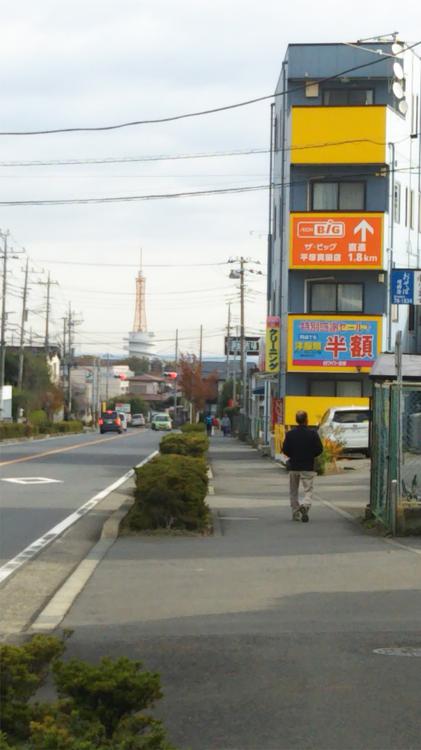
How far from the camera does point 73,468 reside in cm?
3297

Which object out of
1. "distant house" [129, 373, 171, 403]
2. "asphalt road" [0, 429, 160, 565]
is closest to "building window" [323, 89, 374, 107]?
"asphalt road" [0, 429, 160, 565]

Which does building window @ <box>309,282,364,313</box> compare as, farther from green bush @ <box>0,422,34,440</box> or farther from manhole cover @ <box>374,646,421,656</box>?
manhole cover @ <box>374,646,421,656</box>

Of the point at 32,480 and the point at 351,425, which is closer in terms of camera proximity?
the point at 32,480

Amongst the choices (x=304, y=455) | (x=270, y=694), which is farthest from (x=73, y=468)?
(x=270, y=694)

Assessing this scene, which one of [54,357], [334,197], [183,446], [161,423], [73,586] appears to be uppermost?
[334,197]

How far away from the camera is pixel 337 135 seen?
4178cm

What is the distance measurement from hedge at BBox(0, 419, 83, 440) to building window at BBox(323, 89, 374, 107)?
2721cm

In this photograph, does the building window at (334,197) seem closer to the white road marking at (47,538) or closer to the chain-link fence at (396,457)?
the white road marking at (47,538)

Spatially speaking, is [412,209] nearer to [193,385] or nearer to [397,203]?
[397,203]

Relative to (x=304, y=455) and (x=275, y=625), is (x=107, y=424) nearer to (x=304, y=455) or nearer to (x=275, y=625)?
(x=304, y=455)

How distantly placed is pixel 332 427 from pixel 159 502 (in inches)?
751

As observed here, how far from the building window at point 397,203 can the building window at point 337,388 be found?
626 cm

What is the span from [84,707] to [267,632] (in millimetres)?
3877

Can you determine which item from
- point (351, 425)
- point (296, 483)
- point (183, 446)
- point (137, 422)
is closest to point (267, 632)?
point (296, 483)
